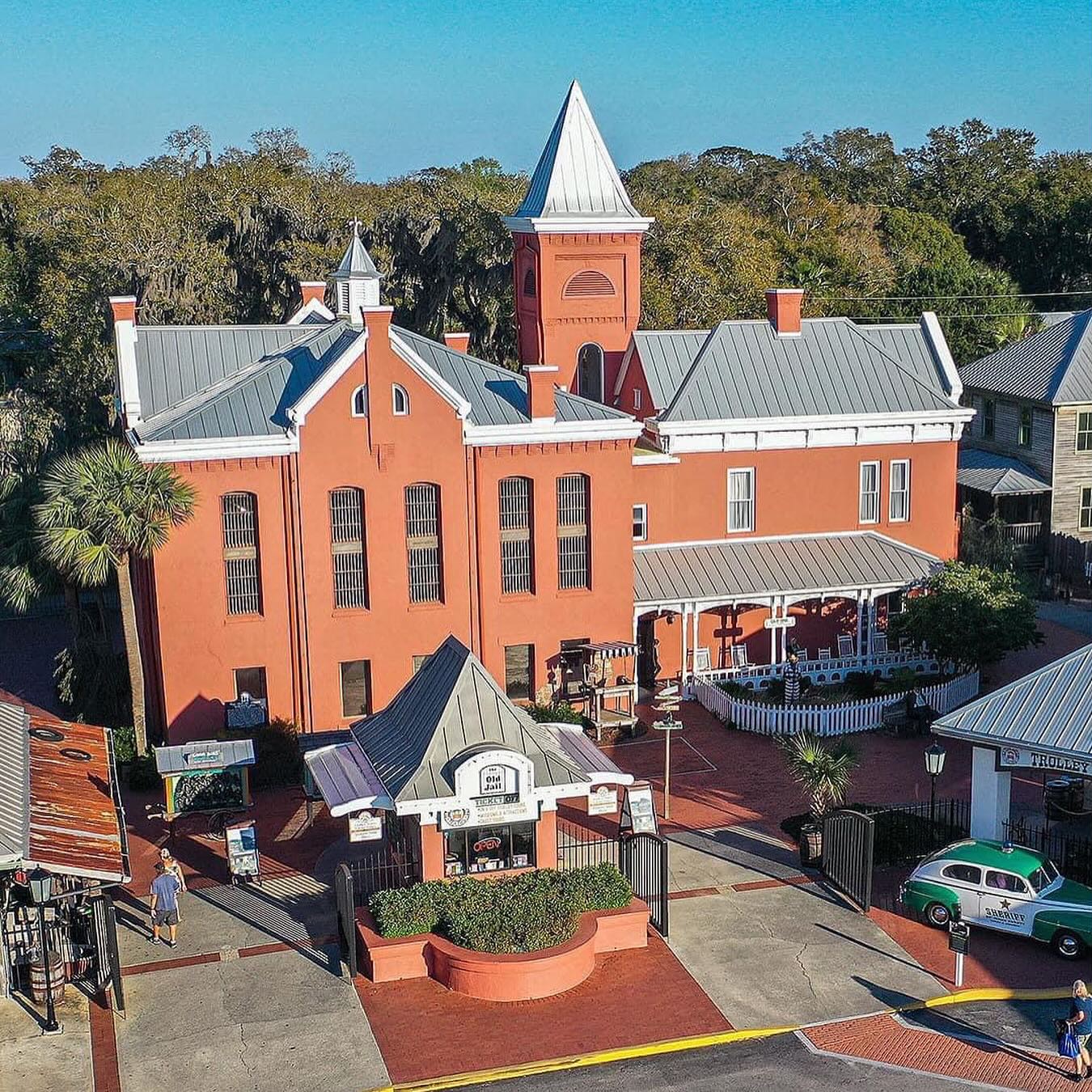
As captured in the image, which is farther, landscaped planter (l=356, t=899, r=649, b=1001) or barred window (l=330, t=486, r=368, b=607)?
barred window (l=330, t=486, r=368, b=607)

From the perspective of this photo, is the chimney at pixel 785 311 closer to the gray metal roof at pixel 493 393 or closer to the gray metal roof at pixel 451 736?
the gray metal roof at pixel 493 393

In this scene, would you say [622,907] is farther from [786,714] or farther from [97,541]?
[97,541]

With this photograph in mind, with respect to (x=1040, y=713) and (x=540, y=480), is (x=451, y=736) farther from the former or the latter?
(x=540, y=480)

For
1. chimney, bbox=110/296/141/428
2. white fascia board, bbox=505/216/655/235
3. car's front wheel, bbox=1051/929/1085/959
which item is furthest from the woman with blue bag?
white fascia board, bbox=505/216/655/235

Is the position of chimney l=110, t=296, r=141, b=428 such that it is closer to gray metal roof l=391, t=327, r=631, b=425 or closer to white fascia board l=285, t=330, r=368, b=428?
white fascia board l=285, t=330, r=368, b=428

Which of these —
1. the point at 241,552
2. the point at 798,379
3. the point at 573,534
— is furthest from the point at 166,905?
the point at 798,379

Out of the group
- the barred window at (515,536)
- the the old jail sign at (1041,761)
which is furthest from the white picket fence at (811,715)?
the the old jail sign at (1041,761)
